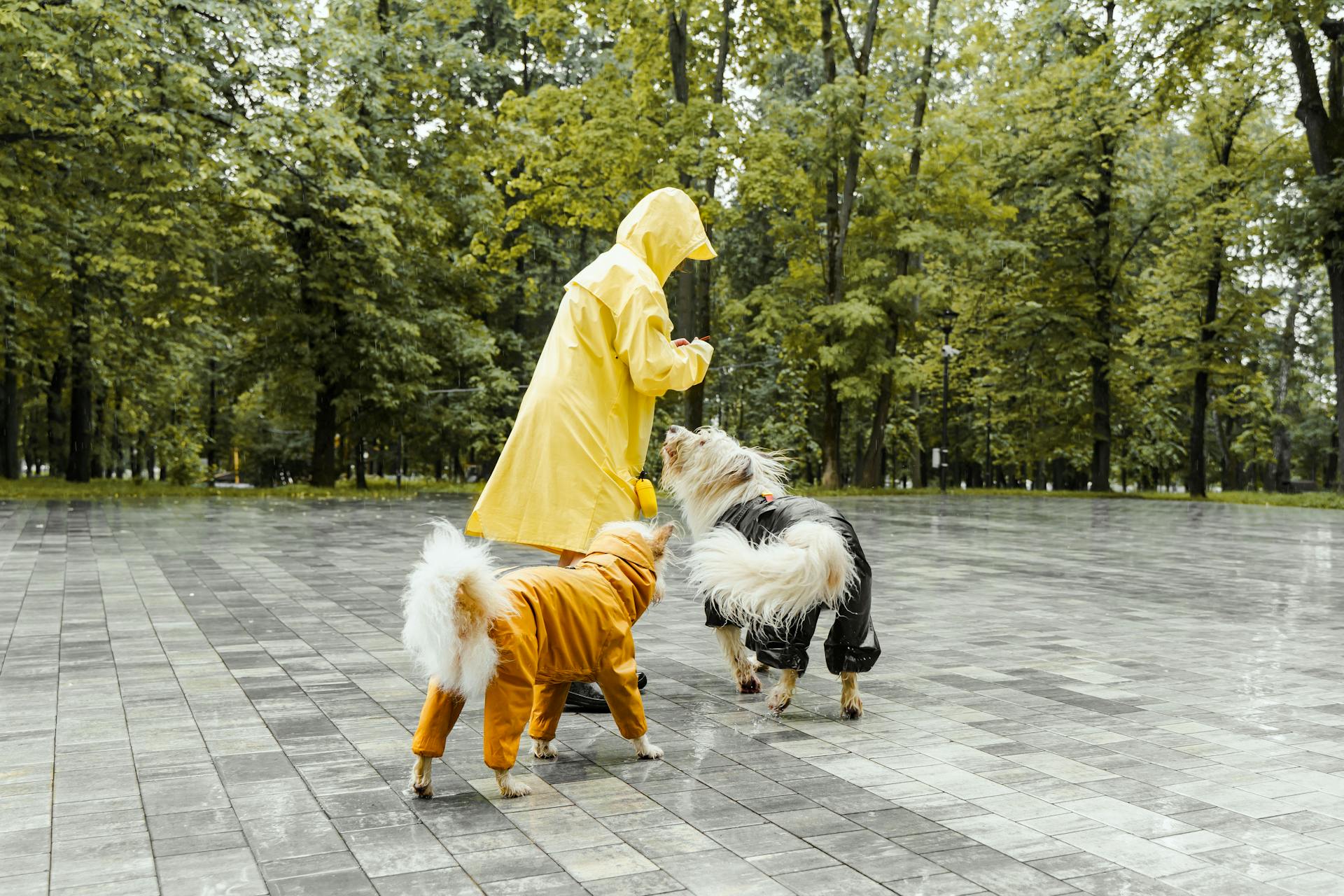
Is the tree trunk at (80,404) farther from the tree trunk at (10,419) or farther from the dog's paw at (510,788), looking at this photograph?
the dog's paw at (510,788)

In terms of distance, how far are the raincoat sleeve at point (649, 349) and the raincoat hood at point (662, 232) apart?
382mm

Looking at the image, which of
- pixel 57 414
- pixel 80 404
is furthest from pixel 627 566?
pixel 57 414

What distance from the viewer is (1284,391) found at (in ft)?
141

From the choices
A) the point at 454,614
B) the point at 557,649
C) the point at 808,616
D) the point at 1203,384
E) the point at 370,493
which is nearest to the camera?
the point at 454,614

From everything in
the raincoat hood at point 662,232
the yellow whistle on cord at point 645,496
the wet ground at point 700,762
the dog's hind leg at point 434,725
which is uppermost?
the raincoat hood at point 662,232

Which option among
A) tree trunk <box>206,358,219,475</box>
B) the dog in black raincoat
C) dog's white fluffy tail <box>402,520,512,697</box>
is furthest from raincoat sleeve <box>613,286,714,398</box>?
Answer: tree trunk <box>206,358,219,475</box>

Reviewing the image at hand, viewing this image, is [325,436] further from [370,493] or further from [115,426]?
[115,426]

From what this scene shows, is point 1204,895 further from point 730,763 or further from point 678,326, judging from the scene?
point 678,326

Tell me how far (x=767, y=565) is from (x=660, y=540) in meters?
0.45

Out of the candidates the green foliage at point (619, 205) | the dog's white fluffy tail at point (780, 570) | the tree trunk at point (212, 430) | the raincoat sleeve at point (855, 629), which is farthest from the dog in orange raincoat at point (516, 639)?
the tree trunk at point (212, 430)

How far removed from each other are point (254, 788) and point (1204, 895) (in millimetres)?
3027

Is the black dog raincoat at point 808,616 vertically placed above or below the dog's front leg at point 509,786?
above

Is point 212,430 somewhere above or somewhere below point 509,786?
above

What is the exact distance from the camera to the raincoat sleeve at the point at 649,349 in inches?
188
